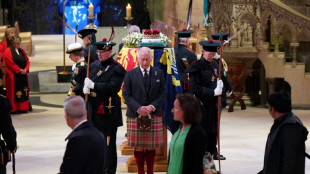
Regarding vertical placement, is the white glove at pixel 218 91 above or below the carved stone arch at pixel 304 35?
below

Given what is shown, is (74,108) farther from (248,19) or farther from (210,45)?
(248,19)

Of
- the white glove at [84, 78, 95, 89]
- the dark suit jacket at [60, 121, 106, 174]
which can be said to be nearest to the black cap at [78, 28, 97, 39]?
the white glove at [84, 78, 95, 89]

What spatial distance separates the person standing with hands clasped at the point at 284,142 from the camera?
7441 millimetres

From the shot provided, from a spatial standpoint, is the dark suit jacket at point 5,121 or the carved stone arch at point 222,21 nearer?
the dark suit jacket at point 5,121

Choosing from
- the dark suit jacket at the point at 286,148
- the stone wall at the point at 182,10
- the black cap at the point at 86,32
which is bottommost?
the dark suit jacket at the point at 286,148

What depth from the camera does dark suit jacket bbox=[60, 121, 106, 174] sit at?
6.69 m

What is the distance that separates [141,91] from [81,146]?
→ 4016 mm

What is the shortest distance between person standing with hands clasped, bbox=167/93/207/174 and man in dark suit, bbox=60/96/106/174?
0.71 meters

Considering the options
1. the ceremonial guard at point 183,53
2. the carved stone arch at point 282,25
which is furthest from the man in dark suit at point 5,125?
the carved stone arch at point 282,25

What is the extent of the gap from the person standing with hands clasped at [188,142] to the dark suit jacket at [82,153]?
0.76 metres

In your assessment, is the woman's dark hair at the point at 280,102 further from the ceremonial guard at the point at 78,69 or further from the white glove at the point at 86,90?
the ceremonial guard at the point at 78,69

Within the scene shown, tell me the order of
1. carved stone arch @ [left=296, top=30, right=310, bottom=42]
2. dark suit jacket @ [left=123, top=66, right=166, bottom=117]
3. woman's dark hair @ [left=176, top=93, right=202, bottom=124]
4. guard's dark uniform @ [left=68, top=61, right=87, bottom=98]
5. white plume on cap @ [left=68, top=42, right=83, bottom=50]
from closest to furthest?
woman's dark hair @ [left=176, top=93, right=202, bottom=124] → dark suit jacket @ [left=123, top=66, right=166, bottom=117] → guard's dark uniform @ [left=68, top=61, right=87, bottom=98] → white plume on cap @ [left=68, top=42, right=83, bottom=50] → carved stone arch @ [left=296, top=30, right=310, bottom=42]

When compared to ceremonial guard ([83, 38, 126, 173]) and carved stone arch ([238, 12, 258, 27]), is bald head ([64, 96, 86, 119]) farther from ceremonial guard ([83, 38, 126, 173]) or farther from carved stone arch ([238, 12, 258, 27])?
carved stone arch ([238, 12, 258, 27])

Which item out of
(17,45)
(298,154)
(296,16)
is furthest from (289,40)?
(298,154)
